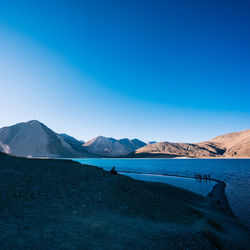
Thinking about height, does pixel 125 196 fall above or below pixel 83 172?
below

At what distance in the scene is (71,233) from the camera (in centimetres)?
933

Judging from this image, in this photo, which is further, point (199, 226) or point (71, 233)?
point (199, 226)

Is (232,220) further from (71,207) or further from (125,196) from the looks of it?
(71,207)

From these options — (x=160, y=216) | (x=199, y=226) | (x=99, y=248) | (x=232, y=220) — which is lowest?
(x=232, y=220)

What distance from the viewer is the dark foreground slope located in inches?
349

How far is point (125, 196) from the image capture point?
56.0 feet

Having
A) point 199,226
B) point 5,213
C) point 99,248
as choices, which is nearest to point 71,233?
point 99,248

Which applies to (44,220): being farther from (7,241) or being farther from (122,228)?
(122,228)

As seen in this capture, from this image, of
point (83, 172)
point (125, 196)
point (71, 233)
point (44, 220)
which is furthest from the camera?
point (83, 172)

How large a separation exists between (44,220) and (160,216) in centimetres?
1024

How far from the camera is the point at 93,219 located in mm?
11602

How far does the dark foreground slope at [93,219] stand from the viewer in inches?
349

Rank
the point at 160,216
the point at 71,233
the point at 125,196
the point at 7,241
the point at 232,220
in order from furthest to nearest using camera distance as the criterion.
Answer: the point at 232,220, the point at 125,196, the point at 160,216, the point at 71,233, the point at 7,241

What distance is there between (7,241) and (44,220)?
2941mm
